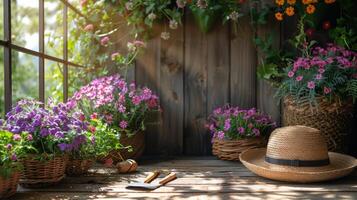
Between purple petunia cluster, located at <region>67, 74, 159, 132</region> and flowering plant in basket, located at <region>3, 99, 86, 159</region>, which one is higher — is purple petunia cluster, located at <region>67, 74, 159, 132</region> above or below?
above

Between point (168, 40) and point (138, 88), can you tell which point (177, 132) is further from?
point (168, 40)

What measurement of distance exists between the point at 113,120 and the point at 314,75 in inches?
42.7

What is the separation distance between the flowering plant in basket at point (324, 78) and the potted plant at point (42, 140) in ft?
3.86

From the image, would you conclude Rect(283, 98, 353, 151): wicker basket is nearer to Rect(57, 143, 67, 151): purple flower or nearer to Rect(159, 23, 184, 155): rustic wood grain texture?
Rect(159, 23, 184, 155): rustic wood grain texture

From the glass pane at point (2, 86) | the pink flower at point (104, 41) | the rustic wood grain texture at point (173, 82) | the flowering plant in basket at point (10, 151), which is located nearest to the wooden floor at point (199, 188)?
the flowering plant in basket at point (10, 151)

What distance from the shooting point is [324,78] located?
6.74 ft

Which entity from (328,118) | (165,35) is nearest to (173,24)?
(165,35)

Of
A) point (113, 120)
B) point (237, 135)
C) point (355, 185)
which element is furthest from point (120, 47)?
point (355, 185)

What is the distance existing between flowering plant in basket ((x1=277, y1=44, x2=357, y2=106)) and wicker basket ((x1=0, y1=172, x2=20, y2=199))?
1.43 m

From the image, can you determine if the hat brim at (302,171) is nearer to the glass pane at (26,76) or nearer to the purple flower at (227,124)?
the purple flower at (227,124)

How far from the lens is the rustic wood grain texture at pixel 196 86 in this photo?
8.43ft

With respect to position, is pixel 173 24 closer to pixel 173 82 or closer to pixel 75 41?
pixel 173 82

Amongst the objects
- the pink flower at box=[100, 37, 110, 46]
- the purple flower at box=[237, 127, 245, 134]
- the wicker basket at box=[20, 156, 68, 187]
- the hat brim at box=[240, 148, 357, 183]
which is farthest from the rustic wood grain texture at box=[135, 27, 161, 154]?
the wicker basket at box=[20, 156, 68, 187]

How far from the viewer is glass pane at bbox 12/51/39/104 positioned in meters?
2.04
